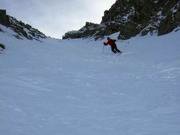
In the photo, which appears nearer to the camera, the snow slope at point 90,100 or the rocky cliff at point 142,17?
the snow slope at point 90,100

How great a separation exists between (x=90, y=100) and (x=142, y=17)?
43258 mm

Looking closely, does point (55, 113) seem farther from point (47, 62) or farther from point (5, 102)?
point (47, 62)

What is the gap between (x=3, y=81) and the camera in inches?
567

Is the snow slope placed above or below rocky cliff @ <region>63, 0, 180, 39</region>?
below

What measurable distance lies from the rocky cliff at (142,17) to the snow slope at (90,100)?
19887 millimetres

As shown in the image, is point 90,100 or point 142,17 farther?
point 142,17

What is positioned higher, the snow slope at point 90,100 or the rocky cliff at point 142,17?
the rocky cliff at point 142,17

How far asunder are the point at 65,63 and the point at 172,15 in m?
20.8

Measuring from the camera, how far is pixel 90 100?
11.9 m

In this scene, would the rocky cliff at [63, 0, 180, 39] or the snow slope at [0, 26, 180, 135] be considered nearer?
the snow slope at [0, 26, 180, 135]

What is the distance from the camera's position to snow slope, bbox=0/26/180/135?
8.94m

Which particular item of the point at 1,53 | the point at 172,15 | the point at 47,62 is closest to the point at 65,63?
the point at 47,62

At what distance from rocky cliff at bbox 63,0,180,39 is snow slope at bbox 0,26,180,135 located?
1989 centimetres

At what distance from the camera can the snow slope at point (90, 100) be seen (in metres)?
8.94
